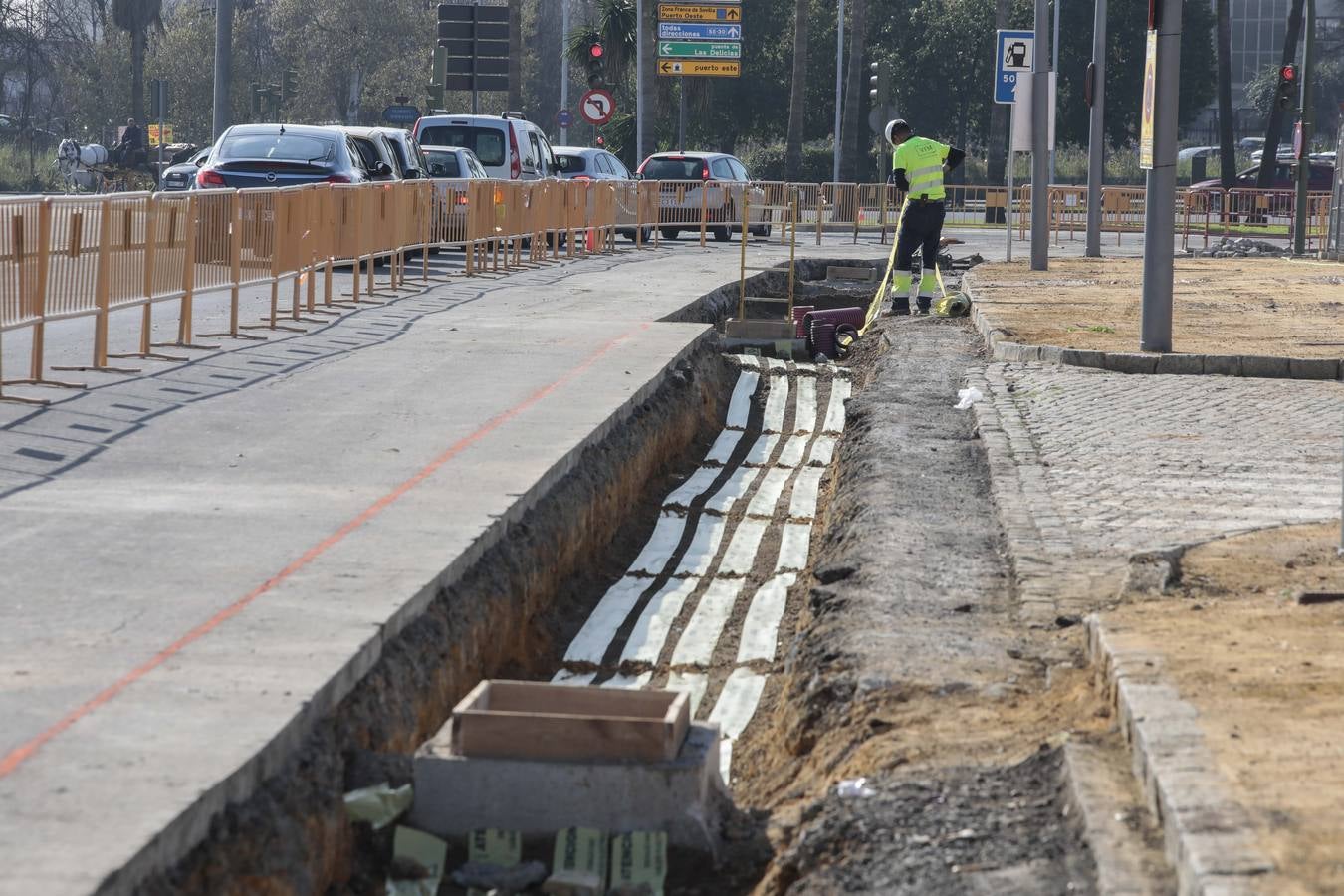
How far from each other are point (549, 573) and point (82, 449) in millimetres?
2547

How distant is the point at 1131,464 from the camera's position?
33.0 feet

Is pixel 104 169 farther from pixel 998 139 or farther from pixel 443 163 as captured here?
pixel 998 139

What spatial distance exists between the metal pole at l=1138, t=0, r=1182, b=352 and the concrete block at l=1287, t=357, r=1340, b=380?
109 cm

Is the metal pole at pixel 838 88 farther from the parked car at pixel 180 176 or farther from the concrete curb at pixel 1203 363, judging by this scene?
the concrete curb at pixel 1203 363

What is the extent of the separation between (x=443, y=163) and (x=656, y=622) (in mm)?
21939

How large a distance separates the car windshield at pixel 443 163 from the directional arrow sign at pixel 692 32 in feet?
77.7

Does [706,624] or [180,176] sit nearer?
[706,624]

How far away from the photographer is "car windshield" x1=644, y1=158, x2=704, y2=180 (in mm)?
37281

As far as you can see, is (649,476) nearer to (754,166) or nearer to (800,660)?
(800,660)

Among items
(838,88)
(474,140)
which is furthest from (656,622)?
(838,88)

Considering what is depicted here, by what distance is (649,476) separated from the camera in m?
12.1

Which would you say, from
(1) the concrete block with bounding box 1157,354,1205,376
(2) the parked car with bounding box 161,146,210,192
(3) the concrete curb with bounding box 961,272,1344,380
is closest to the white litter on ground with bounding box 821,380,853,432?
(3) the concrete curb with bounding box 961,272,1344,380

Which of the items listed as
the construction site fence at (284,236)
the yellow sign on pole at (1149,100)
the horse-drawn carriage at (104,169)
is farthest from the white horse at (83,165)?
the yellow sign on pole at (1149,100)

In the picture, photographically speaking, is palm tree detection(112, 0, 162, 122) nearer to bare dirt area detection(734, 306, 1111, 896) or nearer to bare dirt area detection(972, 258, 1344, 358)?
bare dirt area detection(972, 258, 1344, 358)
